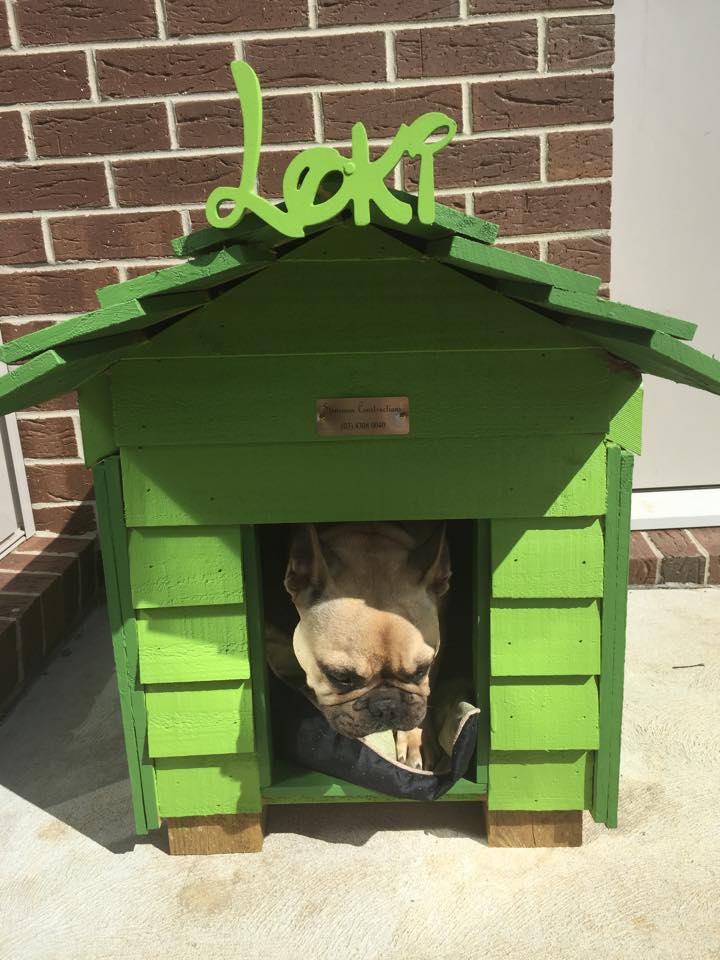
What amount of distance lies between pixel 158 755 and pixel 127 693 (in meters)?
0.17

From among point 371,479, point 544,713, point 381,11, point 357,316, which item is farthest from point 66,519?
point 381,11

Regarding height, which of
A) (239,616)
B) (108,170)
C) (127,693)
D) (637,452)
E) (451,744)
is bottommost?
(451,744)

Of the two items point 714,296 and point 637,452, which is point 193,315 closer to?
point 637,452

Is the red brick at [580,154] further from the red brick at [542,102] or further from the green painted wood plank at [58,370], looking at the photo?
the green painted wood plank at [58,370]

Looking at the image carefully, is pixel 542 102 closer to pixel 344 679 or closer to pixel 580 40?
pixel 580 40

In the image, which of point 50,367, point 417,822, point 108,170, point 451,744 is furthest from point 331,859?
point 108,170

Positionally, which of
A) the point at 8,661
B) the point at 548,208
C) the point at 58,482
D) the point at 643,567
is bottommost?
the point at 643,567

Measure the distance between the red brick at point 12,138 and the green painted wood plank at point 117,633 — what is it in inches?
73.2

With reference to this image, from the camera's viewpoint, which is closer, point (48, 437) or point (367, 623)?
point (367, 623)

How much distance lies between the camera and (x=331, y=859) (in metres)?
1.85

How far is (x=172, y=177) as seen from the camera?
114 inches

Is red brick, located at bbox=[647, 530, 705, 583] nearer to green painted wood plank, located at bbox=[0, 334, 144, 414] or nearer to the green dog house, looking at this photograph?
the green dog house

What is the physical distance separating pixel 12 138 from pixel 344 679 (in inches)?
97.7

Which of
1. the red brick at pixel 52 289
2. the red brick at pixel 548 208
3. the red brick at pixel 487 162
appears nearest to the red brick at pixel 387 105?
the red brick at pixel 487 162
